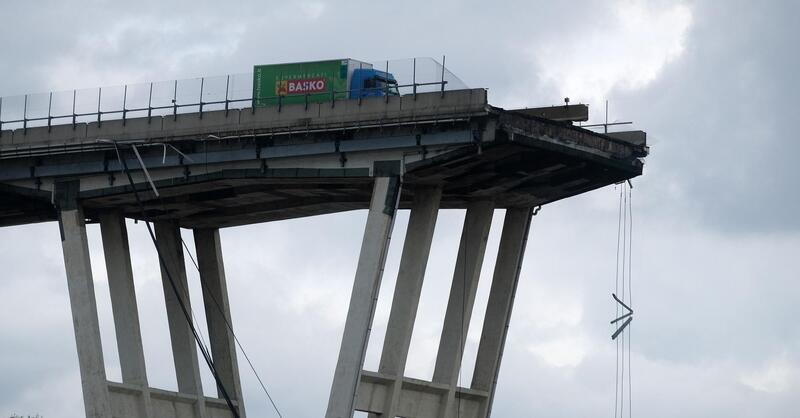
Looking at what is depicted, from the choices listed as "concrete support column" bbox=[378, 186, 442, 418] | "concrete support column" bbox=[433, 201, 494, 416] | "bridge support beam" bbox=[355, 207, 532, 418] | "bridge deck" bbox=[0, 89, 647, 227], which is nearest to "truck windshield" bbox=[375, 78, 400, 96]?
"bridge deck" bbox=[0, 89, 647, 227]

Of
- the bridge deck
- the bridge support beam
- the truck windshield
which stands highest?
the truck windshield

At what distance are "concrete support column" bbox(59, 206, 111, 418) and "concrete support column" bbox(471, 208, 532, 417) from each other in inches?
747

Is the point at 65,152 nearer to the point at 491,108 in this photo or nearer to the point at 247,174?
the point at 247,174

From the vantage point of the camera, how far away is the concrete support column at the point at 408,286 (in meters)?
88.0

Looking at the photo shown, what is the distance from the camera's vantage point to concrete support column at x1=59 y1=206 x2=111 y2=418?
3666 inches

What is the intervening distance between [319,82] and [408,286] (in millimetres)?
10563

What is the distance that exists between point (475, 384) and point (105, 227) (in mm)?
21060

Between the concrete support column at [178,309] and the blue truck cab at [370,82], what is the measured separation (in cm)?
1885

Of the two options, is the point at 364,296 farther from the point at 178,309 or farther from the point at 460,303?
the point at 178,309

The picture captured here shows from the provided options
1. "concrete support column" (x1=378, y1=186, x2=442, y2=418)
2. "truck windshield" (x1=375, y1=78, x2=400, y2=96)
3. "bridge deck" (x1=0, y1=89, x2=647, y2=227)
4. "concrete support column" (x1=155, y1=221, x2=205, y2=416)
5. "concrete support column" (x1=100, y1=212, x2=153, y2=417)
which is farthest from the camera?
"concrete support column" (x1=155, y1=221, x2=205, y2=416)

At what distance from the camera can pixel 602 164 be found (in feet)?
289

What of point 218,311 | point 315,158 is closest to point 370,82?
point 315,158

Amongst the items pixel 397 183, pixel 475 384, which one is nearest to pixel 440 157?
pixel 397 183

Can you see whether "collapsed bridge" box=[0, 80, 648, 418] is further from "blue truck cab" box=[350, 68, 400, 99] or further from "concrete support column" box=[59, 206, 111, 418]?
"blue truck cab" box=[350, 68, 400, 99]
